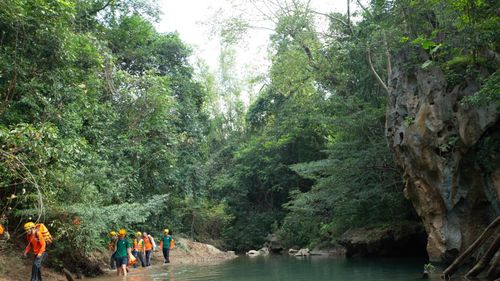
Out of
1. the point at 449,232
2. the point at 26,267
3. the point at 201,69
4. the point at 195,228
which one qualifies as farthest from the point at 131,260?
the point at 201,69

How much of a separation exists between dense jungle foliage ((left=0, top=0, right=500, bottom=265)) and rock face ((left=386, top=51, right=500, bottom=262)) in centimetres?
82

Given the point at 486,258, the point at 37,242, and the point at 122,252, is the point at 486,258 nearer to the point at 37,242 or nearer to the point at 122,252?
the point at 37,242

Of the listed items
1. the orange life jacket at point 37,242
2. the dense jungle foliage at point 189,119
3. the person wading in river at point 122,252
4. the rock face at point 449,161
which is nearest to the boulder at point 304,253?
the dense jungle foliage at point 189,119

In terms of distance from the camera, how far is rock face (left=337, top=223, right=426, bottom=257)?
20.3 meters

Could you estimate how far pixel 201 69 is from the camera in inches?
1764

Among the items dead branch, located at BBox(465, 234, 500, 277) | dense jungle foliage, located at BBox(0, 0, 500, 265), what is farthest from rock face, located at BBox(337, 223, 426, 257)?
dead branch, located at BBox(465, 234, 500, 277)

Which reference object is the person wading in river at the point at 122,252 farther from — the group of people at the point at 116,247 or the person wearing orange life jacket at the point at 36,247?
the person wearing orange life jacket at the point at 36,247

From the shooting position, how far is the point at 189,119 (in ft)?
87.2

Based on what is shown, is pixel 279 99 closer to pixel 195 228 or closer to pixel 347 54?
pixel 195 228

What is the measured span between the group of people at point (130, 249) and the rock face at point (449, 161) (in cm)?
894

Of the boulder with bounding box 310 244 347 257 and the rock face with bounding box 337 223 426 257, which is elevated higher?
the rock face with bounding box 337 223 426 257

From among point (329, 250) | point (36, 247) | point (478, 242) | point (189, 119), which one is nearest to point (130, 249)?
point (36, 247)

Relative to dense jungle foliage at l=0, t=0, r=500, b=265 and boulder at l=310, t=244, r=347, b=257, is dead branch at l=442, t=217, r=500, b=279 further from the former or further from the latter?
boulder at l=310, t=244, r=347, b=257

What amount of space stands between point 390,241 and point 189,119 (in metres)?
12.4
